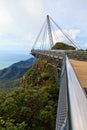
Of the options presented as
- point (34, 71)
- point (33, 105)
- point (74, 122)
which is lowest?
point (34, 71)

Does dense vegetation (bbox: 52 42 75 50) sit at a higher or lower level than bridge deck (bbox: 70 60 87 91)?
lower

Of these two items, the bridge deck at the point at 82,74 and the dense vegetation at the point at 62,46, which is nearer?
the bridge deck at the point at 82,74

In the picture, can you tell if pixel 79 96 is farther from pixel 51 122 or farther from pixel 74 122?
pixel 51 122

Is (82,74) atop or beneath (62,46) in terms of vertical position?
atop

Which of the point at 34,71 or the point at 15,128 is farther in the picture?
the point at 34,71

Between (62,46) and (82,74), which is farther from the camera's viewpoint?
(62,46)

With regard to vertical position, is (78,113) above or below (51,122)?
above

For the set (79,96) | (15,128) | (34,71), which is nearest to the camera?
(79,96)

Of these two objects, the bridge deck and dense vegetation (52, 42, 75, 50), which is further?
dense vegetation (52, 42, 75, 50)

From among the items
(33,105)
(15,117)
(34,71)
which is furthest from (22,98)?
(34,71)

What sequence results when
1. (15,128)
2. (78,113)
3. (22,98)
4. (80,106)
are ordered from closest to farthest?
(78,113) → (80,106) → (15,128) → (22,98)

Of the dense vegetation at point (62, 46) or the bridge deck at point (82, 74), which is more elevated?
the bridge deck at point (82, 74)
